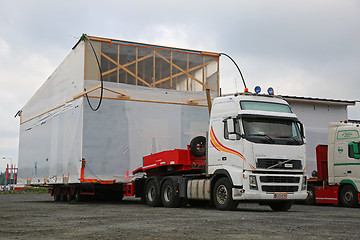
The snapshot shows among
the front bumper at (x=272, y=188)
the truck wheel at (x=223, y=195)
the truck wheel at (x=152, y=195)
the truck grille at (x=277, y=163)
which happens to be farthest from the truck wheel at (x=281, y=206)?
the truck wheel at (x=152, y=195)

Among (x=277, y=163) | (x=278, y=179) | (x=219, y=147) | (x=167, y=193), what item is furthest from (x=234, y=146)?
(x=167, y=193)

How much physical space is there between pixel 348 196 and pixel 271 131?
6354 millimetres

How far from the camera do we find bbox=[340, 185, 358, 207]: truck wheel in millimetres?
18047

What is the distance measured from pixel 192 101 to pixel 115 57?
327 centimetres

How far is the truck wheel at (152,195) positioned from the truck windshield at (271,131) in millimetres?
4712

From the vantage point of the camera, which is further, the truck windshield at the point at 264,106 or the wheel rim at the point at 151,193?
the wheel rim at the point at 151,193

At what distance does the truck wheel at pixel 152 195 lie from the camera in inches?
667

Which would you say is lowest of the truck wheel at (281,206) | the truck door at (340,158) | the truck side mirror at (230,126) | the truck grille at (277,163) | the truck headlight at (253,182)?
the truck wheel at (281,206)

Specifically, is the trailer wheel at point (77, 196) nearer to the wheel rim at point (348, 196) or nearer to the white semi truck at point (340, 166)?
the white semi truck at point (340, 166)

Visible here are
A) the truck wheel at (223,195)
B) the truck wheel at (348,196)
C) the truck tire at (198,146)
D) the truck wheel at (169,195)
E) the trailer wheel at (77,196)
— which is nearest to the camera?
the truck wheel at (223,195)

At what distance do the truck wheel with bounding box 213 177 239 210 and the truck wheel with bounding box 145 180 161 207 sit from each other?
3.00 metres

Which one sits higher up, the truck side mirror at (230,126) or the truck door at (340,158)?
the truck side mirror at (230,126)

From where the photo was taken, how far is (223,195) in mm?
14242

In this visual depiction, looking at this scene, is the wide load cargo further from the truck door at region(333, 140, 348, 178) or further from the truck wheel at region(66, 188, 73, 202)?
the truck door at region(333, 140, 348, 178)
